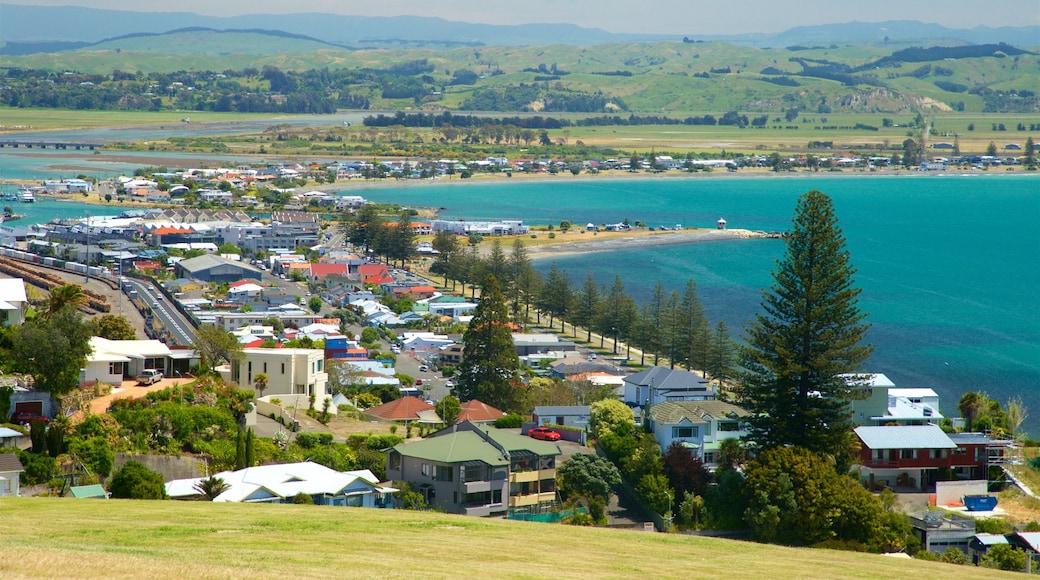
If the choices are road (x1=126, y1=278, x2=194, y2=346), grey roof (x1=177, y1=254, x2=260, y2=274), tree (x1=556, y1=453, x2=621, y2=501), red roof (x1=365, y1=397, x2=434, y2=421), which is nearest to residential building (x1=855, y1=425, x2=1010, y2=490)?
tree (x1=556, y1=453, x2=621, y2=501)

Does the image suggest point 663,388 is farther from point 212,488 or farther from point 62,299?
point 62,299

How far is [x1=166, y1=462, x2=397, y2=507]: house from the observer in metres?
16.5

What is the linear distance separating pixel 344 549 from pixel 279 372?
43.5ft

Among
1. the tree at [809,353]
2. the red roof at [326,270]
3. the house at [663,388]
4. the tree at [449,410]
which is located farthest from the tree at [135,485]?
the red roof at [326,270]

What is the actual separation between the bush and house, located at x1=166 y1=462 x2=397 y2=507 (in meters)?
5.89

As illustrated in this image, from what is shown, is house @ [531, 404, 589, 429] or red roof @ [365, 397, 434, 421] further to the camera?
red roof @ [365, 397, 434, 421]

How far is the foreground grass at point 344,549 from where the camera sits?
9594mm

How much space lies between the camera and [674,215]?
90125 millimetres

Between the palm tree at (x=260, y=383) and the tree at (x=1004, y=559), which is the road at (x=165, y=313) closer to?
the palm tree at (x=260, y=383)

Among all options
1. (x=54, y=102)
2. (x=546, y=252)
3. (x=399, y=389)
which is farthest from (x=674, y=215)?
(x=54, y=102)

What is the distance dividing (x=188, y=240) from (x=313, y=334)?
25.7 metres

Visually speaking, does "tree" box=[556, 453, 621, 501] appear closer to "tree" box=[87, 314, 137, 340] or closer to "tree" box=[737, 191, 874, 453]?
"tree" box=[737, 191, 874, 453]

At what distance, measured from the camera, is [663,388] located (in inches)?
966

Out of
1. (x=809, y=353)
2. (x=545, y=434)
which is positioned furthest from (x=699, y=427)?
(x=545, y=434)
